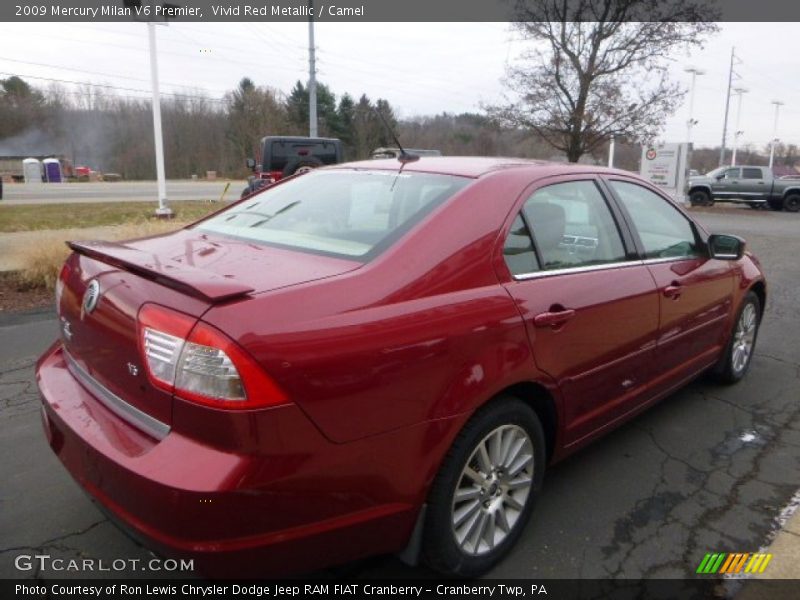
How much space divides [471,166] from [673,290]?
4.52 ft

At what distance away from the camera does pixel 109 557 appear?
2510 mm

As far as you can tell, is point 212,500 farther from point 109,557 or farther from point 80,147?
point 80,147

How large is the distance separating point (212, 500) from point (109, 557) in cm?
115

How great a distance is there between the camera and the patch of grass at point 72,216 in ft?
44.2

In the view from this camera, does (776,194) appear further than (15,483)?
Yes

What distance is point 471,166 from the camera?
9.59 ft

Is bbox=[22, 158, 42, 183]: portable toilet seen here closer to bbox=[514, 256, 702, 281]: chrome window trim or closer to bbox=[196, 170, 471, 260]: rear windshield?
bbox=[196, 170, 471, 260]: rear windshield

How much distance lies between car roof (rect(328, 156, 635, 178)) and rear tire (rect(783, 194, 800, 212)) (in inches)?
1087

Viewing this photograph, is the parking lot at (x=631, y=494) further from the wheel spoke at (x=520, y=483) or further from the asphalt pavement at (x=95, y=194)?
the asphalt pavement at (x=95, y=194)

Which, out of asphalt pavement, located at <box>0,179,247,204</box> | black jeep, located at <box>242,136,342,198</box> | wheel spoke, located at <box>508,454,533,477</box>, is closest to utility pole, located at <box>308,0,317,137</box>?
asphalt pavement, located at <box>0,179,247,204</box>

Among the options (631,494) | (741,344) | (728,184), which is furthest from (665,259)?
(728,184)

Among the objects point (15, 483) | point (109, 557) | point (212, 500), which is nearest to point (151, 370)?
point (212, 500)

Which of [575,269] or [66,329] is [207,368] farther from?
[575,269]

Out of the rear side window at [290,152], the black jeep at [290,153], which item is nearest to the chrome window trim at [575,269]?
the black jeep at [290,153]
